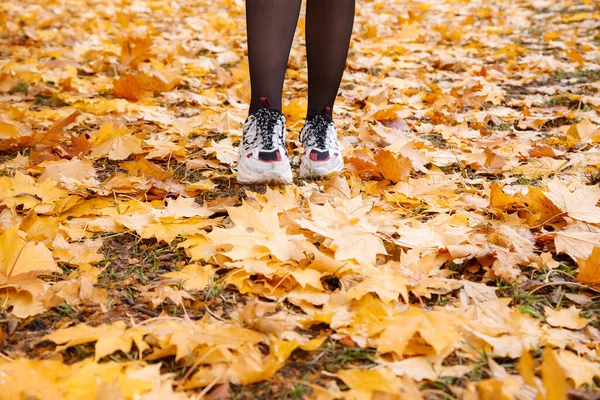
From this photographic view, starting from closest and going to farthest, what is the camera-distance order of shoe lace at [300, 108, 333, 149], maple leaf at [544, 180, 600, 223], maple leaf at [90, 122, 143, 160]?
1. maple leaf at [544, 180, 600, 223]
2. shoe lace at [300, 108, 333, 149]
3. maple leaf at [90, 122, 143, 160]

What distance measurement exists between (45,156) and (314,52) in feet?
3.34

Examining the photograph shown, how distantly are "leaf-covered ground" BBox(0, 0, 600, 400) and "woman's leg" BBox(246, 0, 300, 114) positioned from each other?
336mm

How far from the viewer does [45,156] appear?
1.95m

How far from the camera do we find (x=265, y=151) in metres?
1.75

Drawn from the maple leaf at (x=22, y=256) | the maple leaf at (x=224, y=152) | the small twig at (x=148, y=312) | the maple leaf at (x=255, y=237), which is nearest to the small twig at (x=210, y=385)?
the small twig at (x=148, y=312)

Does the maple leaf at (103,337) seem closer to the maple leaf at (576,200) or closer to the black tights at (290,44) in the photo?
the black tights at (290,44)

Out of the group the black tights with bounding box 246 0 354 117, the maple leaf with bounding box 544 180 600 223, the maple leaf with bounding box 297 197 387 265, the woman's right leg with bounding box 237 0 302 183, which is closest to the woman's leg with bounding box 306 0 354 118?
the black tights with bounding box 246 0 354 117

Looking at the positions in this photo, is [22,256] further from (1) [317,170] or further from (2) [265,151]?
(1) [317,170]

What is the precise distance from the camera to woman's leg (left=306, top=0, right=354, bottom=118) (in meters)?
1.83

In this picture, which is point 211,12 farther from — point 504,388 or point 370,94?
point 504,388

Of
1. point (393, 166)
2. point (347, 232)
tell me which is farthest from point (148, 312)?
point (393, 166)

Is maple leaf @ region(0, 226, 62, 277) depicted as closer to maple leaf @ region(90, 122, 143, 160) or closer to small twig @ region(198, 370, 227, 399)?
small twig @ region(198, 370, 227, 399)

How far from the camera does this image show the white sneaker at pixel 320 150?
1876 millimetres

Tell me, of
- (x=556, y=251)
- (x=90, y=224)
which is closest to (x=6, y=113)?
(x=90, y=224)
